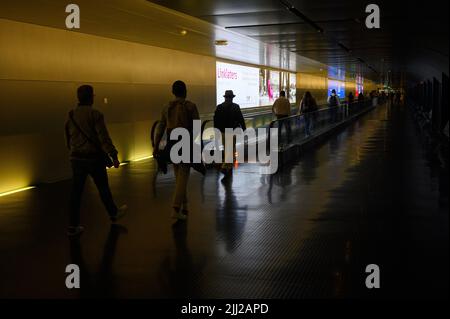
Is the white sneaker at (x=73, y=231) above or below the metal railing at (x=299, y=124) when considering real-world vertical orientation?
below

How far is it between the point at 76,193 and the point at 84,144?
0.58 meters

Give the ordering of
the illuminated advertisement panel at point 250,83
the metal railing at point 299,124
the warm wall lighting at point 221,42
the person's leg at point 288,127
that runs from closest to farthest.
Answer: the metal railing at point 299,124 → the person's leg at point 288,127 → the warm wall lighting at point 221,42 → the illuminated advertisement panel at point 250,83

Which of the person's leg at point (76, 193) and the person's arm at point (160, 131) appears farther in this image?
the person's arm at point (160, 131)

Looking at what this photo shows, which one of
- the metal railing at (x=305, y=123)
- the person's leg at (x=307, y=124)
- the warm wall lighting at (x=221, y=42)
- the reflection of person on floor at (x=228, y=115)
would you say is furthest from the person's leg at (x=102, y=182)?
the person's leg at (x=307, y=124)

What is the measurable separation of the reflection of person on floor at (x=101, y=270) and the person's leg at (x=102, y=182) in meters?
0.35

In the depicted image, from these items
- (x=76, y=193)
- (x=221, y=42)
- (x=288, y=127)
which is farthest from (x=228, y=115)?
(x=221, y=42)

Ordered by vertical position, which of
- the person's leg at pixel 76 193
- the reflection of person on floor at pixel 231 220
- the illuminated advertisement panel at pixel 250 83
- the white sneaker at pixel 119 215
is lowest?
the reflection of person on floor at pixel 231 220

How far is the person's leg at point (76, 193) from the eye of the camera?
6.23 m

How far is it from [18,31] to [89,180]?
2.91 meters

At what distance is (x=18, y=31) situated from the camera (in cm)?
923

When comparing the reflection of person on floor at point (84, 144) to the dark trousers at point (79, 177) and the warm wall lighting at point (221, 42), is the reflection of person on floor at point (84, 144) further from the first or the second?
the warm wall lighting at point (221, 42)

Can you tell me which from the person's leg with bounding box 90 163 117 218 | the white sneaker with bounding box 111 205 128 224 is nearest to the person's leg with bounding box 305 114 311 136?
the white sneaker with bounding box 111 205 128 224

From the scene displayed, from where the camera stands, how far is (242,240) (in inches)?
235
